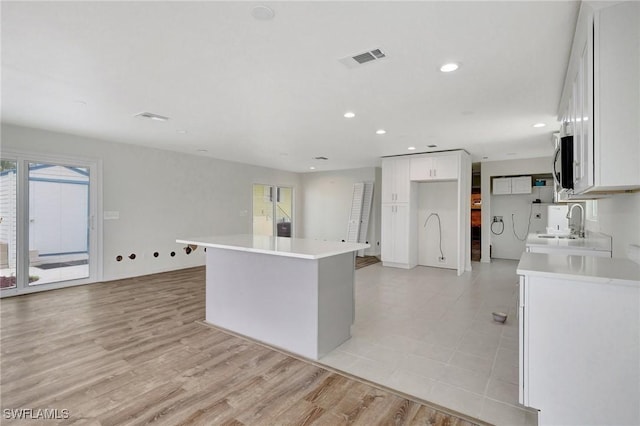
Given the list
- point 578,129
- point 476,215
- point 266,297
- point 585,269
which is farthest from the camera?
point 476,215

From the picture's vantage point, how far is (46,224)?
4.96m

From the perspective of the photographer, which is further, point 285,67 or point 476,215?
point 476,215

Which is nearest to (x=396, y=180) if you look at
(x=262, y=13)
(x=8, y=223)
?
(x=262, y=13)

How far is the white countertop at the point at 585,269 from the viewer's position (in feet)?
5.32

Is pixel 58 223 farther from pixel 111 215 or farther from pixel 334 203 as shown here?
pixel 334 203

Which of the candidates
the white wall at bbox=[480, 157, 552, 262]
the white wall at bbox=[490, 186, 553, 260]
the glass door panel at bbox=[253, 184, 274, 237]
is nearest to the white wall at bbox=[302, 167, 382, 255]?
the glass door panel at bbox=[253, 184, 274, 237]

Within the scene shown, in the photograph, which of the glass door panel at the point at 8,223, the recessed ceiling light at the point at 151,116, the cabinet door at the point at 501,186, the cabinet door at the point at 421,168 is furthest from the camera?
the cabinet door at the point at 501,186

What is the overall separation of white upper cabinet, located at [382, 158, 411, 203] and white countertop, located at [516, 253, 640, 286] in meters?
4.61

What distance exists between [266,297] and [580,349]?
237 centimetres

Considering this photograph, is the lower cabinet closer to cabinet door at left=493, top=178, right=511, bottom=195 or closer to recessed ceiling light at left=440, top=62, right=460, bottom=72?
recessed ceiling light at left=440, top=62, right=460, bottom=72

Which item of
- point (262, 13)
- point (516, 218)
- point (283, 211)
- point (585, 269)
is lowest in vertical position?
point (585, 269)

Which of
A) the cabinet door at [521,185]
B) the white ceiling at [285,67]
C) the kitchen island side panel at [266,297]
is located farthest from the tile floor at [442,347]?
the cabinet door at [521,185]

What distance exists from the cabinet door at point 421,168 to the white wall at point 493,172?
2.19 m

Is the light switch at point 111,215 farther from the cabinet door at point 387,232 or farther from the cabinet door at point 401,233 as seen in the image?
the cabinet door at point 401,233
